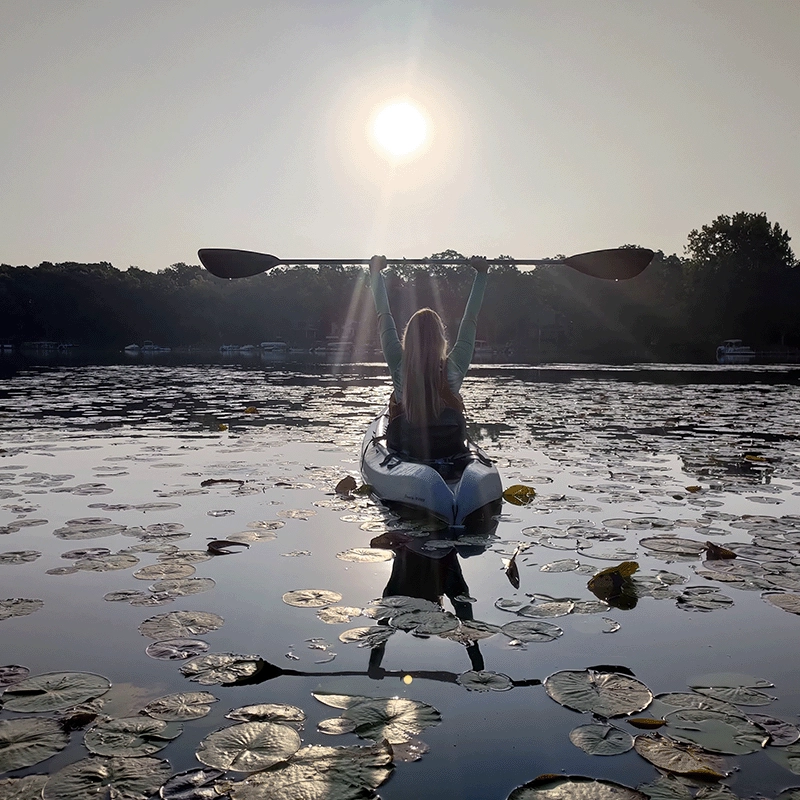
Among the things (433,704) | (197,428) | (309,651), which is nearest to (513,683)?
(433,704)

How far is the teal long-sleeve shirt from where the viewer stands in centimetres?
730

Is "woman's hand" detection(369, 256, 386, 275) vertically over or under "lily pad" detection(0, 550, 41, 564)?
over

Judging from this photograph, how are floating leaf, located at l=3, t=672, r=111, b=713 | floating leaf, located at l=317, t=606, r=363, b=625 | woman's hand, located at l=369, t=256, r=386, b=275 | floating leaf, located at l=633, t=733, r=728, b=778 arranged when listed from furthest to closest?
woman's hand, located at l=369, t=256, r=386, b=275, floating leaf, located at l=317, t=606, r=363, b=625, floating leaf, located at l=3, t=672, r=111, b=713, floating leaf, located at l=633, t=733, r=728, b=778

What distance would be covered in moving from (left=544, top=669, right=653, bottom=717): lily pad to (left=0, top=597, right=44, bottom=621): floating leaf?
279cm

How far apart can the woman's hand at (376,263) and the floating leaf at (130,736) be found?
5838 mm

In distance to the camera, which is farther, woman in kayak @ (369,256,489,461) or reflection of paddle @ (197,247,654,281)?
reflection of paddle @ (197,247,654,281)

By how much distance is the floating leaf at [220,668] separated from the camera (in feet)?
10.4

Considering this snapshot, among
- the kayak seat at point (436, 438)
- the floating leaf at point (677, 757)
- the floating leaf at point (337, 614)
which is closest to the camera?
the floating leaf at point (677, 757)

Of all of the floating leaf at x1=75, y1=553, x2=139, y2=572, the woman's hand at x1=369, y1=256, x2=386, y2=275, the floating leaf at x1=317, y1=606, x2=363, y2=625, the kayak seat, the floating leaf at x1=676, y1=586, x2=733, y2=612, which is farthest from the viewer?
the woman's hand at x1=369, y1=256, x2=386, y2=275

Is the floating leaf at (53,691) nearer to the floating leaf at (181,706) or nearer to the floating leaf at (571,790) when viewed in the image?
the floating leaf at (181,706)

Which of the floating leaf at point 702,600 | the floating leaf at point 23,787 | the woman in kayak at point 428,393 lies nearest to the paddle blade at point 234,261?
the woman in kayak at point 428,393

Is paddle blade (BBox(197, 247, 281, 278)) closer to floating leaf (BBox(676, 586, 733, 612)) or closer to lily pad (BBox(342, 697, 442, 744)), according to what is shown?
floating leaf (BBox(676, 586, 733, 612))

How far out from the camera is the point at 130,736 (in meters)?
A: 2.64

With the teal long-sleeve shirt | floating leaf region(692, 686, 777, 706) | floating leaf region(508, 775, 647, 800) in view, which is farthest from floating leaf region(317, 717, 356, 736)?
the teal long-sleeve shirt
